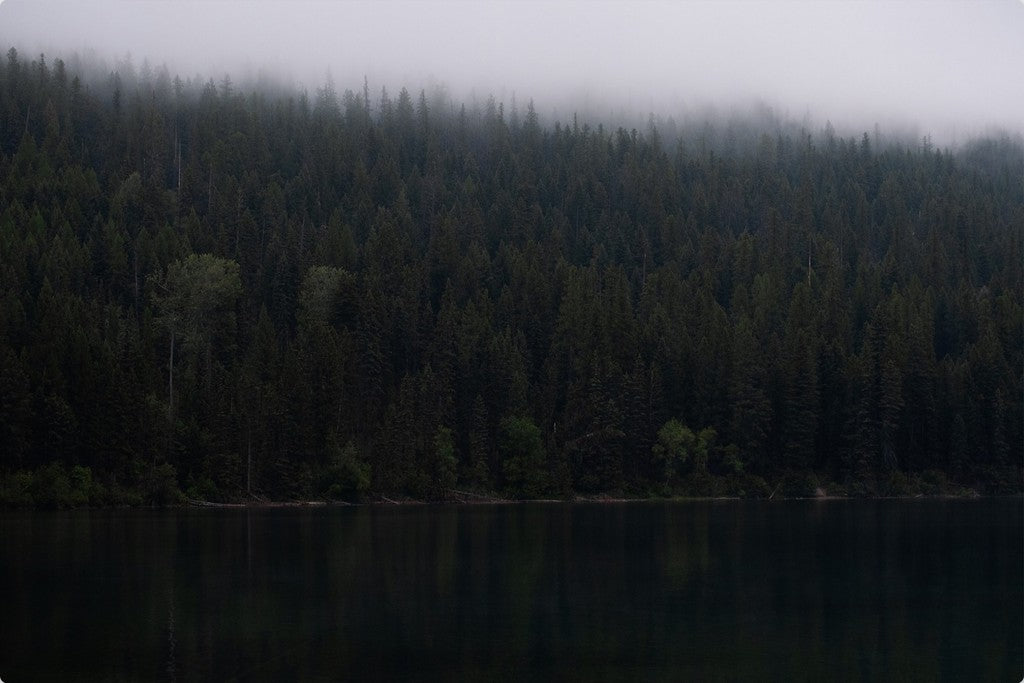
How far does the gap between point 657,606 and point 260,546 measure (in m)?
27.9

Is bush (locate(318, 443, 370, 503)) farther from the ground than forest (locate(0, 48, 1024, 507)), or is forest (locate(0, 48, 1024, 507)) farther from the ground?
forest (locate(0, 48, 1024, 507))

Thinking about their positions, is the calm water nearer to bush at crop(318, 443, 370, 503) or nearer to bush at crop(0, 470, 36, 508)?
bush at crop(0, 470, 36, 508)

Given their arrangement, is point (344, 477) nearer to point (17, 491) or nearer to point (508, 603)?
point (17, 491)

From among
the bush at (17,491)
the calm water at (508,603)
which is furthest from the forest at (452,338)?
the calm water at (508,603)

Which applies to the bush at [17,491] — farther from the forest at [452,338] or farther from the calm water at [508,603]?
the calm water at [508,603]

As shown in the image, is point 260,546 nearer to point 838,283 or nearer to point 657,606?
point 657,606

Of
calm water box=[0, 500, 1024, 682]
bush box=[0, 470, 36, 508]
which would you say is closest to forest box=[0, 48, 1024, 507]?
bush box=[0, 470, 36, 508]

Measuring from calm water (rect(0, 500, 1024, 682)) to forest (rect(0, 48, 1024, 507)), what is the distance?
31.5m

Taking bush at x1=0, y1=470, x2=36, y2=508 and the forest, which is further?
the forest

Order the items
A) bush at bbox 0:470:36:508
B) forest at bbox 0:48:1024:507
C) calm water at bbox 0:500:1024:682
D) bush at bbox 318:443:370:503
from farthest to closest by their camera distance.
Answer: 1. bush at bbox 318:443:370:503
2. forest at bbox 0:48:1024:507
3. bush at bbox 0:470:36:508
4. calm water at bbox 0:500:1024:682

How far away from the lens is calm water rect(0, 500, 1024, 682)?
3569 centimetres

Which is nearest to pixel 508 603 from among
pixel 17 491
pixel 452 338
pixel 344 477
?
pixel 17 491

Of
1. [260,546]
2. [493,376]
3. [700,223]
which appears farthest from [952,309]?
[260,546]

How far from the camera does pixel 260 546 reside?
66000 millimetres
